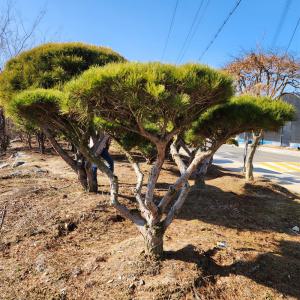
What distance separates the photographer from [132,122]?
336 cm

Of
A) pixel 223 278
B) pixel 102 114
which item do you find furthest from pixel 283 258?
pixel 102 114

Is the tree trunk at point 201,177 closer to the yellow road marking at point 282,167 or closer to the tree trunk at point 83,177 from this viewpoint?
the tree trunk at point 83,177

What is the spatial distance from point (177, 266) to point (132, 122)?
1.58 meters

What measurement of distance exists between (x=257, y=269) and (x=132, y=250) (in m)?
1.40

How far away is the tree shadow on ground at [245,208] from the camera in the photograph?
5453 mm

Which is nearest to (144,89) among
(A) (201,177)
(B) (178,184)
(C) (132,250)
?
(B) (178,184)

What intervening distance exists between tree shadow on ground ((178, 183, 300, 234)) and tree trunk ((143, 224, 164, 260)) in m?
1.98

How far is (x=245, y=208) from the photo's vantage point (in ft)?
20.9

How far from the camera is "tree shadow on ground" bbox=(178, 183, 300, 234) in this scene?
5.45 m

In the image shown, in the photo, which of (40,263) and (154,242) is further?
(40,263)

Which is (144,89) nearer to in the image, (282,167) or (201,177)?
(201,177)

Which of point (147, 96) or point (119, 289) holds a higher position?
point (147, 96)

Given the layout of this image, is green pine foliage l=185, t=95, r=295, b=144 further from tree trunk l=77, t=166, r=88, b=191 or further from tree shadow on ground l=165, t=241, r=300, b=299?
tree trunk l=77, t=166, r=88, b=191

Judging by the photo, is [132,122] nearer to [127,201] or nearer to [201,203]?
[127,201]
